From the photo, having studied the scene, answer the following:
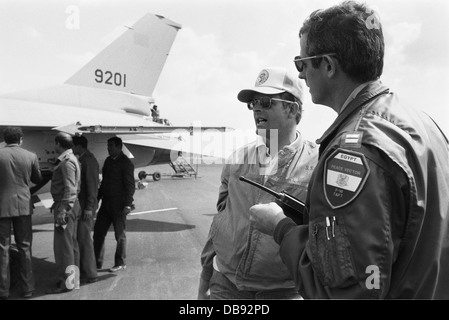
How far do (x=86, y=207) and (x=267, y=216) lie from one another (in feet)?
15.9

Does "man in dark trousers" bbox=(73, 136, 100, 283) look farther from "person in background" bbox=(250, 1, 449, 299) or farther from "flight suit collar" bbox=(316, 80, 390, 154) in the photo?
"flight suit collar" bbox=(316, 80, 390, 154)

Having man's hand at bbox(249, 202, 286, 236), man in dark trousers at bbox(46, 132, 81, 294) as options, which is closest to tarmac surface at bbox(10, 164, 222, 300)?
man in dark trousers at bbox(46, 132, 81, 294)

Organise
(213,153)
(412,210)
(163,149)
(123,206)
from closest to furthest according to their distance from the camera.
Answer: (412,210)
(123,206)
(213,153)
(163,149)

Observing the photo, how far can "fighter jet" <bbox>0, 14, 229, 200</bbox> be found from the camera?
7453 mm

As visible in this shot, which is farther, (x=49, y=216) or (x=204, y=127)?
(x=49, y=216)

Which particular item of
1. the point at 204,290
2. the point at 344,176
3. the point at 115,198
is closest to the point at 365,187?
the point at 344,176

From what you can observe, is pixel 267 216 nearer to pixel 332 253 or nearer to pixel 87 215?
pixel 332 253

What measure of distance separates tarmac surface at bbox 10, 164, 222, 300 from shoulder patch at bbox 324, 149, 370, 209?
3859mm

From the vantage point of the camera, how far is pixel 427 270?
1.11m

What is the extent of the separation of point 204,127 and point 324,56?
5.60 meters

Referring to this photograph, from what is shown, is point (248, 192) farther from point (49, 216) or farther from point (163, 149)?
point (49, 216)

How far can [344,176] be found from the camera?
41.0 inches
